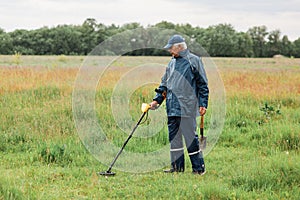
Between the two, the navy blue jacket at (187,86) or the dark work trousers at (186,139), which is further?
the dark work trousers at (186,139)

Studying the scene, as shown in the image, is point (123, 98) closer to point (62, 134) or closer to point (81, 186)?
Answer: point (62, 134)

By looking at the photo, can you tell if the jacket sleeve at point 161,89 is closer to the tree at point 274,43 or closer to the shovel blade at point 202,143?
the shovel blade at point 202,143

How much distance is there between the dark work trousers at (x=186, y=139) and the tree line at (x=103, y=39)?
40.7 feet

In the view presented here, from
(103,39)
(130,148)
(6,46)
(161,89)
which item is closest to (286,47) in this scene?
(6,46)

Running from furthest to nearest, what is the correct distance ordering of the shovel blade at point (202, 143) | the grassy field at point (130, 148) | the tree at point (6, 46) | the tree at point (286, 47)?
1. the tree at point (286, 47)
2. the tree at point (6, 46)
3. the shovel blade at point (202, 143)
4. the grassy field at point (130, 148)

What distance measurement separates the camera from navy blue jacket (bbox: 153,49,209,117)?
6.10 meters

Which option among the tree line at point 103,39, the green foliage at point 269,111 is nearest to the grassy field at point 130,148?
the green foliage at point 269,111

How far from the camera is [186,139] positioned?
6.32m

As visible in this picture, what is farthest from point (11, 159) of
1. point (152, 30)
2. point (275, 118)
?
point (275, 118)

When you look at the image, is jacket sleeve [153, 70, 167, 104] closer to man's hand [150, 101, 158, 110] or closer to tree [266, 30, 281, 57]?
man's hand [150, 101, 158, 110]

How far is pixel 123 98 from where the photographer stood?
8.30 meters

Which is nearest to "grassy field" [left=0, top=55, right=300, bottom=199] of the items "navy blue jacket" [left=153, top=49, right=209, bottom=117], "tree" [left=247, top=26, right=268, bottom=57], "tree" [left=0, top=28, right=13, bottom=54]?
"navy blue jacket" [left=153, top=49, right=209, bottom=117]

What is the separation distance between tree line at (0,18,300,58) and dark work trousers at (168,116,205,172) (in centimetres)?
1240

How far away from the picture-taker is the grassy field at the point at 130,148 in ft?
17.7
